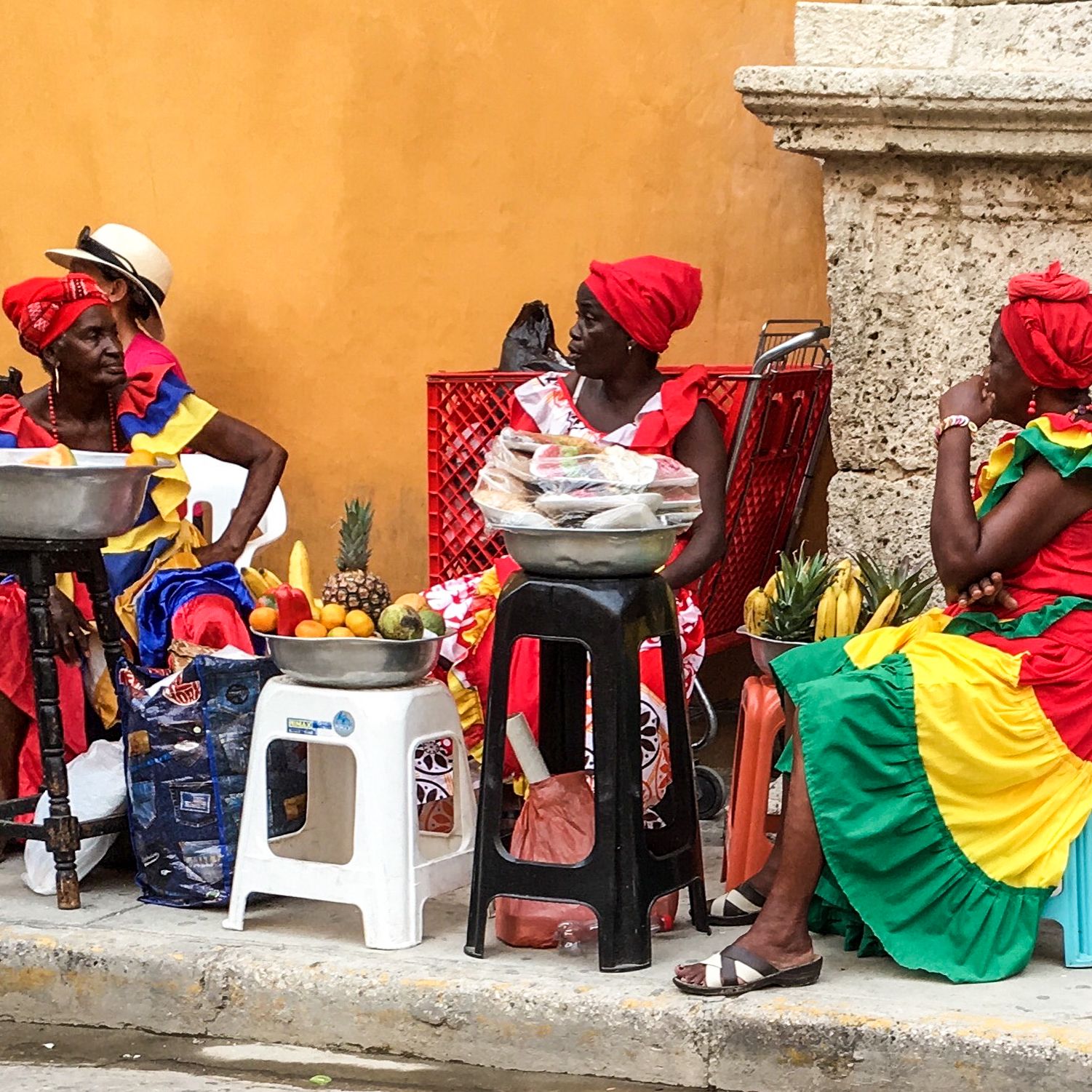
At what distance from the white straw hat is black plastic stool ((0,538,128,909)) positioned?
1.41 m

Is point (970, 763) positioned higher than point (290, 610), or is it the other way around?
point (290, 610)

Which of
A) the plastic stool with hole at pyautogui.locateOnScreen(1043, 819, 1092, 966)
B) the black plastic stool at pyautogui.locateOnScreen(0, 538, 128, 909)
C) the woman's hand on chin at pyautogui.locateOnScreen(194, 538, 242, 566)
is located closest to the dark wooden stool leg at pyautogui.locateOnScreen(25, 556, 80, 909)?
the black plastic stool at pyautogui.locateOnScreen(0, 538, 128, 909)

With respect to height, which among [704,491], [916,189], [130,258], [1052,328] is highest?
[916,189]

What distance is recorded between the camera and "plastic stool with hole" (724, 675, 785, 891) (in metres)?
4.60

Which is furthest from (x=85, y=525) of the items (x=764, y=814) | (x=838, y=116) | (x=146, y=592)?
(x=838, y=116)

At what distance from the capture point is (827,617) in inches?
183

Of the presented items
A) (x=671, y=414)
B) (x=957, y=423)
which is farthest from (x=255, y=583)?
(x=957, y=423)

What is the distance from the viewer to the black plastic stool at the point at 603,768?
13.4 feet

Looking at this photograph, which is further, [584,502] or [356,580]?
[356,580]

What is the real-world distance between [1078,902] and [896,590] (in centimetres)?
85

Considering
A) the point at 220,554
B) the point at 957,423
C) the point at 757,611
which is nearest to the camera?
the point at 957,423

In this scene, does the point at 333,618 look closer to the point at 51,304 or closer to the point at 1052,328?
the point at 51,304

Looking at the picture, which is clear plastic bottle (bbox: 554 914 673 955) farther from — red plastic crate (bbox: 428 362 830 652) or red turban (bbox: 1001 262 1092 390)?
red turban (bbox: 1001 262 1092 390)

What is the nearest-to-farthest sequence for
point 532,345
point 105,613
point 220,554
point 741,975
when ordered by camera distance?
point 741,975, point 105,613, point 220,554, point 532,345
